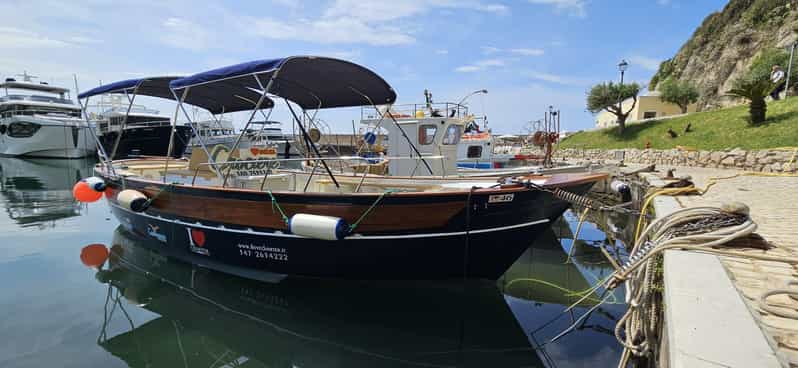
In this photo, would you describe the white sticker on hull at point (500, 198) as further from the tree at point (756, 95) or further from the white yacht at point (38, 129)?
the white yacht at point (38, 129)

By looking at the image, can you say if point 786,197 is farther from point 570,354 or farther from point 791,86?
point 791,86

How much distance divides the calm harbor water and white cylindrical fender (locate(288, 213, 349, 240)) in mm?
1310

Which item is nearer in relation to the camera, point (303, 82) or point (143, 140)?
point (303, 82)

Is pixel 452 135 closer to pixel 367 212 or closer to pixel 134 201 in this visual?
pixel 367 212

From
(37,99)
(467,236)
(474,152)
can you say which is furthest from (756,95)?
(37,99)

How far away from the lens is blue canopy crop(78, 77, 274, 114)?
286 inches

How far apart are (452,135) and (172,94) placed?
6476 millimetres

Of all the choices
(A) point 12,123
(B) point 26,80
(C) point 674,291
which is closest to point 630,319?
(C) point 674,291

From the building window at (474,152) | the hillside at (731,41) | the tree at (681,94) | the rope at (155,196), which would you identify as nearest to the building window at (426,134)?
the rope at (155,196)

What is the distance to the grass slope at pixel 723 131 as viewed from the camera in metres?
13.8

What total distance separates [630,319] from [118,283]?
779cm

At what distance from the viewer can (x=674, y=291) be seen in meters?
2.48

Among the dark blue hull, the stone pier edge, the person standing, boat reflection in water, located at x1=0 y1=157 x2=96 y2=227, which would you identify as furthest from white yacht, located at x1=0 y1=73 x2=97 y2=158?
the person standing

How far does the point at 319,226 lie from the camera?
474 centimetres
